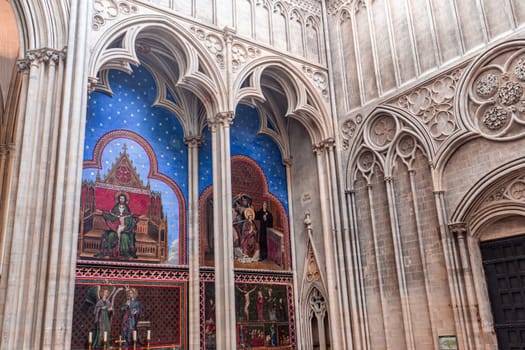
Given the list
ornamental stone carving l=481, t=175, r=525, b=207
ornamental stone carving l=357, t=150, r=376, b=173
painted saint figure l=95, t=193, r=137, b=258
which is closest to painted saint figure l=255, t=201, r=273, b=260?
ornamental stone carving l=357, t=150, r=376, b=173

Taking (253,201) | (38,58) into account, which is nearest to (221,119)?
(253,201)

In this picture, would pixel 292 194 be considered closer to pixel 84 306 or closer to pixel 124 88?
pixel 124 88

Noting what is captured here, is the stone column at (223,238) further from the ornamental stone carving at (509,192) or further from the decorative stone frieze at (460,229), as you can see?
the ornamental stone carving at (509,192)

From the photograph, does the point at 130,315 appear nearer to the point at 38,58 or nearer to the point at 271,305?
the point at 271,305

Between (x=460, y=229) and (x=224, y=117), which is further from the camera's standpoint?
(x=224, y=117)

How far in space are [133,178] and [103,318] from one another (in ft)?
11.9

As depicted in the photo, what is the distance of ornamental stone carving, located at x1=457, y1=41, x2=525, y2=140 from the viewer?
11156mm

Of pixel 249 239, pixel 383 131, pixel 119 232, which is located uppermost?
pixel 383 131

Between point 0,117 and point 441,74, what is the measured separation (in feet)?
42.0

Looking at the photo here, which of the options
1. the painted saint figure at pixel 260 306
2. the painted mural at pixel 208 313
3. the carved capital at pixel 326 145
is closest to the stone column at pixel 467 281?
the carved capital at pixel 326 145

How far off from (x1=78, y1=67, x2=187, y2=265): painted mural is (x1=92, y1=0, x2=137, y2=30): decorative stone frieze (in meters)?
2.36

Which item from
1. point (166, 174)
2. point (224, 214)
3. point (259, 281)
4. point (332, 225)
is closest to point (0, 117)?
point (166, 174)

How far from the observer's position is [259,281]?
14.8m

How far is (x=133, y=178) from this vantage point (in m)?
13.4
